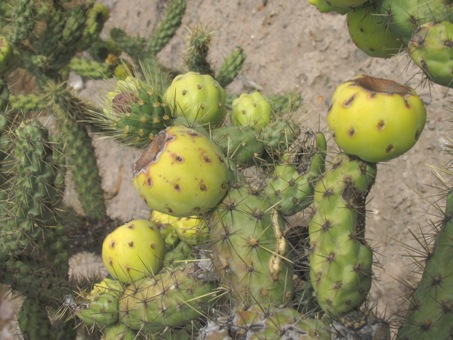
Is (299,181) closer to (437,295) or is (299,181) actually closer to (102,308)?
(437,295)

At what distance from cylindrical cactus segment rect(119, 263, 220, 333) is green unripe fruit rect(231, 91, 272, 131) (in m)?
0.53

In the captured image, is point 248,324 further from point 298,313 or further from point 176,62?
point 176,62

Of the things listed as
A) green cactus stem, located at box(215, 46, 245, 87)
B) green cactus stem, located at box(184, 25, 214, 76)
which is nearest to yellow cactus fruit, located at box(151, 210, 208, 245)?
green cactus stem, located at box(184, 25, 214, 76)

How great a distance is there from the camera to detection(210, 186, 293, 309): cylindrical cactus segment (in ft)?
5.17

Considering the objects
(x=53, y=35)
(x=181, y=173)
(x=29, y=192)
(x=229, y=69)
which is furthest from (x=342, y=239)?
(x=53, y=35)

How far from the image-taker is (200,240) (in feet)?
6.33

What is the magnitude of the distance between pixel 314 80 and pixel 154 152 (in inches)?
90.3

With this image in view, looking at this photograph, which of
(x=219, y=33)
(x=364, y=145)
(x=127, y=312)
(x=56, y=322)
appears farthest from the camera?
(x=219, y=33)

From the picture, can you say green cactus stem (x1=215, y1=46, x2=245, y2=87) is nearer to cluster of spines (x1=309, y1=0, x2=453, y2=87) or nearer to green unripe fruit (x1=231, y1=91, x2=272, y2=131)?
green unripe fruit (x1=231, y1=91, x2=272, y2=131)

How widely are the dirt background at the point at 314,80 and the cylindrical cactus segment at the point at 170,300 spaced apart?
1108 millimetres

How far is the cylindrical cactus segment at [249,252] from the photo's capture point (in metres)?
1.58

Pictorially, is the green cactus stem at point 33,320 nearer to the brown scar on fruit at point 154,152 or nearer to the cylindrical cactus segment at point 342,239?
the brown scar on fruit at point 154,152

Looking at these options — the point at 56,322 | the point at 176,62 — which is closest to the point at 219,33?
the point at 176,62

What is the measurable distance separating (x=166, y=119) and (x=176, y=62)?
2643 millimetres
